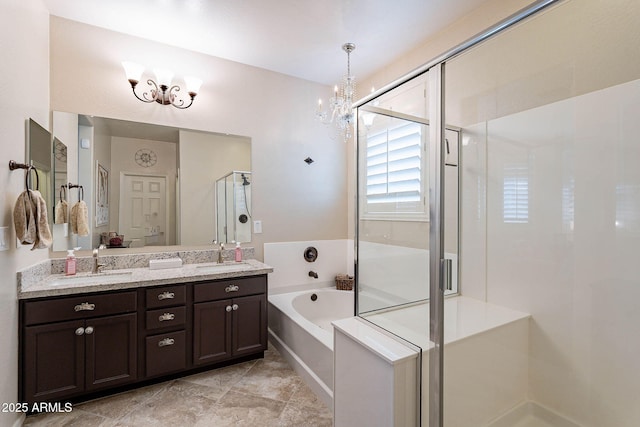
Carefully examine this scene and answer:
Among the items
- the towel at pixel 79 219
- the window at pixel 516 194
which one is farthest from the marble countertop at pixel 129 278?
the window at pixel 516 194

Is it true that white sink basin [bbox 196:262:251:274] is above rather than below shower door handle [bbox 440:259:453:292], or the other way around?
below

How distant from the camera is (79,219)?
232 cm

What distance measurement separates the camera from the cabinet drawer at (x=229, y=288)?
2.34 metres

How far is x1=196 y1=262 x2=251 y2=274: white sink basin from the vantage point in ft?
8.05

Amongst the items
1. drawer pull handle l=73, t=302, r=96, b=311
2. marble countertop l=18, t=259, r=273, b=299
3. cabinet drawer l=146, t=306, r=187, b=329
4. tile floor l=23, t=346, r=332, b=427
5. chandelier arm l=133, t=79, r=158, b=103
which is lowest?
tile floor l=23, t=346, r=332, b=427

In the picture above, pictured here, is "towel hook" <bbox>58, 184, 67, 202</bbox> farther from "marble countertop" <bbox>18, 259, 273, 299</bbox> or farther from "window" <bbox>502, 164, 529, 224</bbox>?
"window" <bbox>502, 164, 529, 224</bbox>

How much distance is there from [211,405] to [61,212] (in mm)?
1780

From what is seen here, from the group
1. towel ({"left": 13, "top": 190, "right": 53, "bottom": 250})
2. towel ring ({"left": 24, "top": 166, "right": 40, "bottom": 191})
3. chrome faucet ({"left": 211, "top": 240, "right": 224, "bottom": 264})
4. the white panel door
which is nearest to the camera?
towel ({"left": 13, "top": 190, "right": 53, "bottom": 250})

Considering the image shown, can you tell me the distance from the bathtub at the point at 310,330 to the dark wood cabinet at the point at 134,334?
0.75 ft

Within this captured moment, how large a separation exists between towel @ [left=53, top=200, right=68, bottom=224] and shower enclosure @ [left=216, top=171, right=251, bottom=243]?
3.67 ft

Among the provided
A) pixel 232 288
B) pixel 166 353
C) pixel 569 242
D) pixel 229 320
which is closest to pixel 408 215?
pixel 569 242

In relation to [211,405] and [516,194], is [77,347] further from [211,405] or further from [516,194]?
[516,194]

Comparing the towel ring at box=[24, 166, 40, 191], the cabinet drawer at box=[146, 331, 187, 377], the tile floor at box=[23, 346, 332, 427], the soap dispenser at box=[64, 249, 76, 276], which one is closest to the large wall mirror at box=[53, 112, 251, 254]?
the soap dispenser at box=[64, 249, 76, 276]

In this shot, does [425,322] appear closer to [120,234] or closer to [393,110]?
[393,110]
